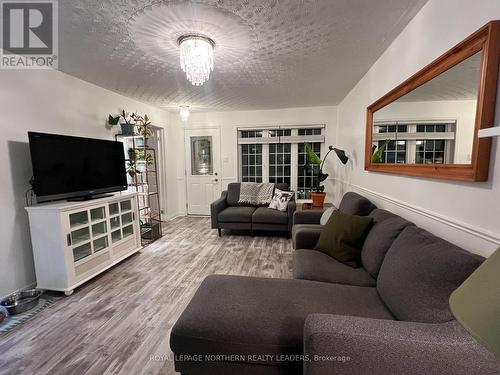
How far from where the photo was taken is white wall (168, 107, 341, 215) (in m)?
4.66

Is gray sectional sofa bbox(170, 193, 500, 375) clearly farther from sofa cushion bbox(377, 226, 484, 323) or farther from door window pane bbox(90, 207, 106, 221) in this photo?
door window pane bbox(90, 207, 106, 221)

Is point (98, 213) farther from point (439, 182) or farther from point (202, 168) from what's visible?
point (439, 182)

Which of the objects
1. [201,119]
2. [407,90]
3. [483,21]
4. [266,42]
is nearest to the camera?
[483,21]

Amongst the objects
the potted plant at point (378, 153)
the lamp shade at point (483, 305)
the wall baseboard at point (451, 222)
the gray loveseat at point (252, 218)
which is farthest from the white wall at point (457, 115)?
the gray loveseat at point (252, 218)

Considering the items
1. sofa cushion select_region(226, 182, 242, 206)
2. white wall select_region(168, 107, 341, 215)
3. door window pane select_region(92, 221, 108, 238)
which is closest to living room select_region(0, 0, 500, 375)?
door window pane select_region(92, 221, 108, 238)

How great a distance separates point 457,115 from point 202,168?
460cm

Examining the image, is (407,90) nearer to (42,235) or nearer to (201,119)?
(42,235)

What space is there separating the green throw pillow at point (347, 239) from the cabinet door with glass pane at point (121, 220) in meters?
2.49

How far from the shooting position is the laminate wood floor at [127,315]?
149 centimetres

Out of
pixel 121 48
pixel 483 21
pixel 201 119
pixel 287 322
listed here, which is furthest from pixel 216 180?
pixel 483 21

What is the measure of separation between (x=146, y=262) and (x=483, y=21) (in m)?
3.58

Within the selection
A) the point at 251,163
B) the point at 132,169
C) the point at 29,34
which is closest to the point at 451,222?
the point at 29,34

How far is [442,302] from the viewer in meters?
0.96

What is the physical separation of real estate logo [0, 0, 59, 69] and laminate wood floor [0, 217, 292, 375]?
93.0 inches
